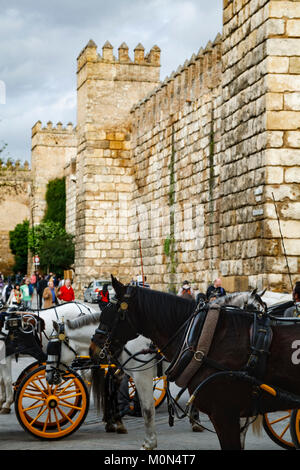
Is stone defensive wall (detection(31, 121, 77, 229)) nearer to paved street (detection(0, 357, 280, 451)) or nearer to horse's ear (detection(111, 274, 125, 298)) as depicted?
paved street (detection(0, 357, 280, 451))

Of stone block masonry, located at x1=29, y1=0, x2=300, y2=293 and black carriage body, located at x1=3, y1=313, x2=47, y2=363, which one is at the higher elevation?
stone block masonry, located at x1=29, y1=0, x2=300, y2=293

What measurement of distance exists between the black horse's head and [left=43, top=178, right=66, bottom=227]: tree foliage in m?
46.5

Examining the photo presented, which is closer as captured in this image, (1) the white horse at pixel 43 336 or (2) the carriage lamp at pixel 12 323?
(2) the carriage lamp at pixel 12 323

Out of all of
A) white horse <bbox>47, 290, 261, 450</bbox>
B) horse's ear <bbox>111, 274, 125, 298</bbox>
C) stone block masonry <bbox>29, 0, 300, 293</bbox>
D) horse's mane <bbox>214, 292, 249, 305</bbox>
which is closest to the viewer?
horse's mane <bbox>214, 292, 249, 305</bbox>

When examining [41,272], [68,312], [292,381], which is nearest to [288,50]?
[68,312]

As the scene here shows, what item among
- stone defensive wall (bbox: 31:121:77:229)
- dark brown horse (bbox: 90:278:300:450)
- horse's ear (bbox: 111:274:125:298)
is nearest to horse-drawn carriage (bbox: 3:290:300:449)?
horse's ear (bbox: 111:274:125:298)

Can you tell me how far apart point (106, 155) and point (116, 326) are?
24.6m

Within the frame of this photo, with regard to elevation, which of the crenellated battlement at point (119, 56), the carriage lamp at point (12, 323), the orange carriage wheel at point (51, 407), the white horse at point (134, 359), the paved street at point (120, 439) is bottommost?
the paved street at point (120, 439)

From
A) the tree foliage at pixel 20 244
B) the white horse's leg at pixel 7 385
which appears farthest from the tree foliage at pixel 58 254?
the white horse's leg at pixel 7 385

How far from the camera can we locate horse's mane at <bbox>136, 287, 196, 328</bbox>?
5.05 meters

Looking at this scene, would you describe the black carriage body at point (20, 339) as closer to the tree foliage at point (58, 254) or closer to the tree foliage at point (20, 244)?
the tree foliage at point (58, 254)

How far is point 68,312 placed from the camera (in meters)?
8.41

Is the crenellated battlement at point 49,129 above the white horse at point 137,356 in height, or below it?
above

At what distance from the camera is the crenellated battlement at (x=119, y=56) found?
29531 millimetres
